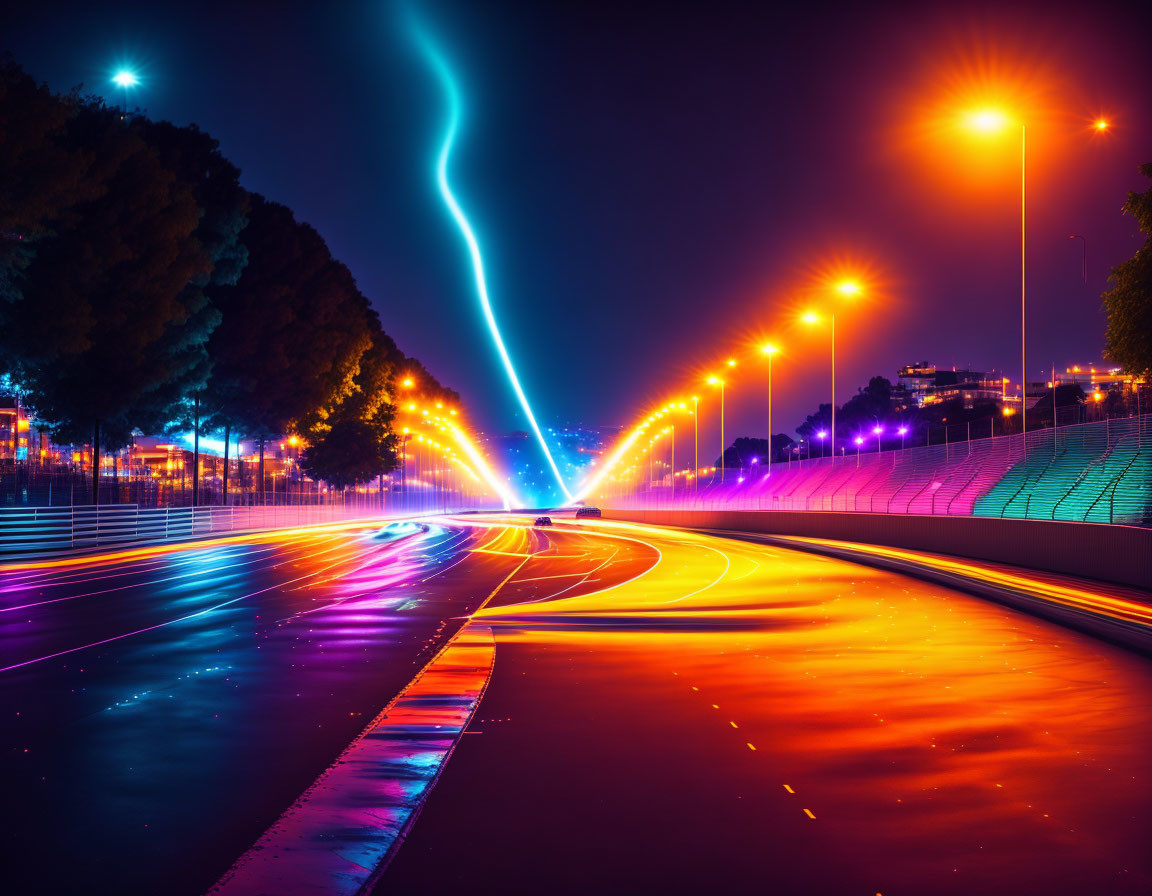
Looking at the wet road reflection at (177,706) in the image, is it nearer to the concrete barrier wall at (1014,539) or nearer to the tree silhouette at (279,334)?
the concrete barrier wall at (1014,539)

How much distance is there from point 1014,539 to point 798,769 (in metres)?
23.2

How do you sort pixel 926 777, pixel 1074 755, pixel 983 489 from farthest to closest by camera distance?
pixel 983 489 → pixel 1074 755 → pixel 926 777

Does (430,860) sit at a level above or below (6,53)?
below

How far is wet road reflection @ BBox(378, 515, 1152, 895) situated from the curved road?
3 cm

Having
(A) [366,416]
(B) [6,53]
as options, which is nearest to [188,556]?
(B) [6,53]

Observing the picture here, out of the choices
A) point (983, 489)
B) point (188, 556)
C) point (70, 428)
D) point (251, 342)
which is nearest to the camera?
point (983, 489)

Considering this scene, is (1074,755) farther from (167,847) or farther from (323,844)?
(167,847)

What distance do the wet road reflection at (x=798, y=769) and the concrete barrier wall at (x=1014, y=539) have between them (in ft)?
22.7

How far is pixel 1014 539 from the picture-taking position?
1172 inches

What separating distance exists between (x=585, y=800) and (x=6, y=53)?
32734 millimetres

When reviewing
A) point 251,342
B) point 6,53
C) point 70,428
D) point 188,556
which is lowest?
point 188,556

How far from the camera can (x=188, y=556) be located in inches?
1592

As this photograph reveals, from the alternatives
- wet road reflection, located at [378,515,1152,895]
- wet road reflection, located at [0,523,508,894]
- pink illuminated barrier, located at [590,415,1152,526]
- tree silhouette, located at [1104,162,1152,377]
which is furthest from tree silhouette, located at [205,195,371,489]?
wet road reflection, located at [378,515,1152,895]

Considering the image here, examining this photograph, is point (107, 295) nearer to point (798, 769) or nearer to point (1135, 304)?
point (1135, 304)
